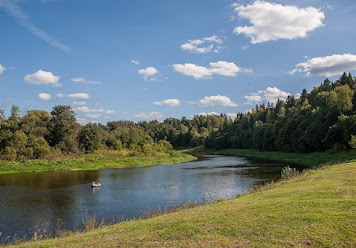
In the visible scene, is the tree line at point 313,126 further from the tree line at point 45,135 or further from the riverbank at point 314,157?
the tree line at point 45,135

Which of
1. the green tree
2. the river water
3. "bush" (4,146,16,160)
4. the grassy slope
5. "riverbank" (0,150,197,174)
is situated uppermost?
the green tree

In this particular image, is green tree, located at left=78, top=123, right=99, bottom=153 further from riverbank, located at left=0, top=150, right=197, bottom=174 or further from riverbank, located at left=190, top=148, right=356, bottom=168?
riverbank, located at left=190, top=148, right=356, bottom=168

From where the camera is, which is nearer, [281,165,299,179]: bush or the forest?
[281,165,299,179]: bush

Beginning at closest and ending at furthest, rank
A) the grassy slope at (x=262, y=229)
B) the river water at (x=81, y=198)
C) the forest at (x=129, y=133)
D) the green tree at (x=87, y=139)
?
the grassy slope at (x=262, y=229)
the river water at (x=81, y=198)
the forest at (x=129, y=133)
the green tree at (x=87, y=139)

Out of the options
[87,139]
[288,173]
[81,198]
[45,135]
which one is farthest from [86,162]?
[288,173]

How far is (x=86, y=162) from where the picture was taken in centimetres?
6531

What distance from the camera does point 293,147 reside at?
7875 cm

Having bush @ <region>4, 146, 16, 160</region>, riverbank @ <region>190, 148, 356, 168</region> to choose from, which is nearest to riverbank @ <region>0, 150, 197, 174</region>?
bush @ <region>4, 146, 16, 160</region>

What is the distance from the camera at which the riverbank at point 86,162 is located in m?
54.7

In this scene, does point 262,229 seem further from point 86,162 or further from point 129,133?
point 129,133

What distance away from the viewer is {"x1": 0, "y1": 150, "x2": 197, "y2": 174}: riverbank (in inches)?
2153

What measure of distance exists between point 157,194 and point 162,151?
71154mm

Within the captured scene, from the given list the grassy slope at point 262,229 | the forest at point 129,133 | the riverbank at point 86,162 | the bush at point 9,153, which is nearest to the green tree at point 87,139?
the forest at point 129,133

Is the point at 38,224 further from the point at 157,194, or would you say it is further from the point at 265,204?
the point at 265,204
